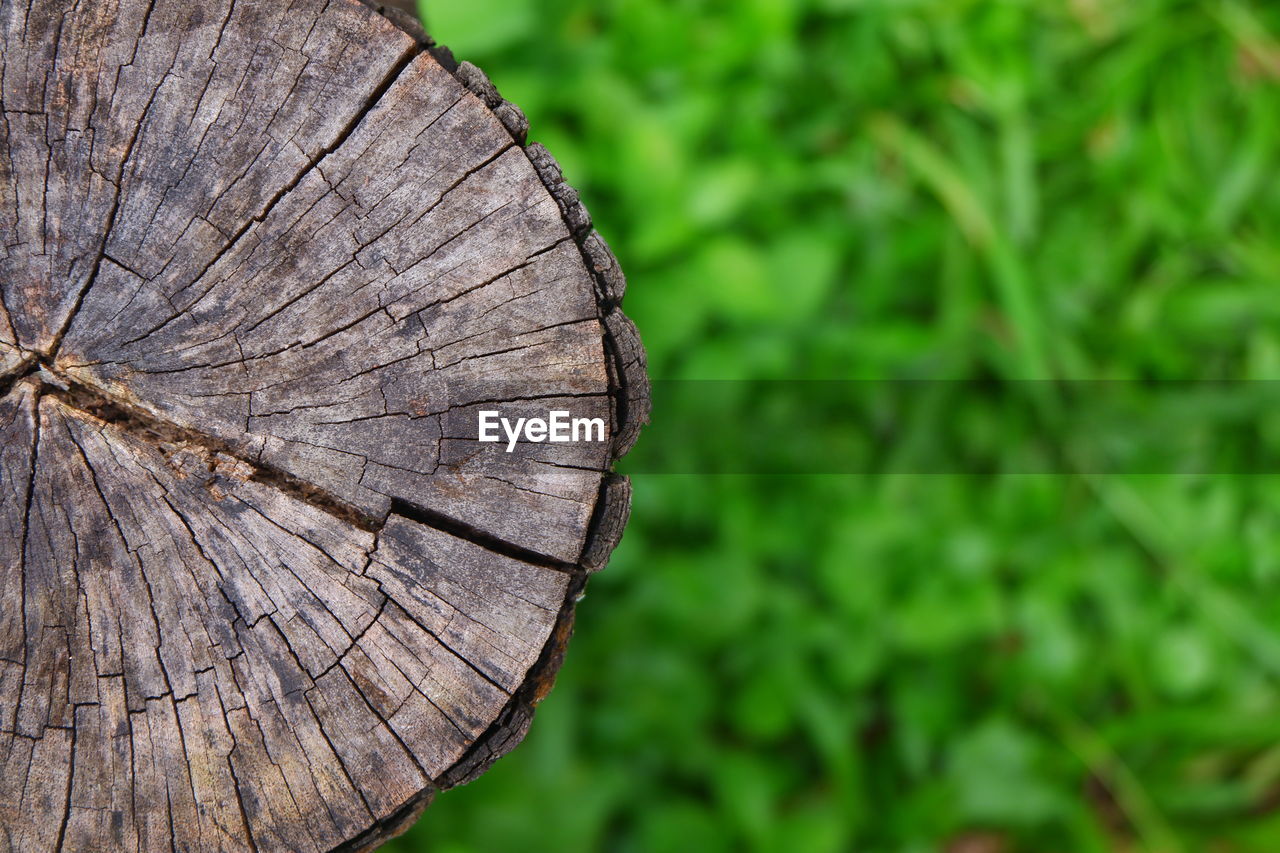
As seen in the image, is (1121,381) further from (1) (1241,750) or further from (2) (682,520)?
(2) (682,520)

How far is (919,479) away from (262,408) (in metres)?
2.58

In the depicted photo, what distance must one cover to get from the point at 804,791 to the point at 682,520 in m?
1.06

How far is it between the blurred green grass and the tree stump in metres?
1.52

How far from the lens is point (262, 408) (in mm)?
1278

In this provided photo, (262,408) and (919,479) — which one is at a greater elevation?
(262,408)

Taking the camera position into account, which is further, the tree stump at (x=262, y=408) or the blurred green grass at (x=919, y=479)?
the blurred green grass at (x=919, y=479)

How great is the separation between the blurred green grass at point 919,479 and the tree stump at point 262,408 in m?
1.52

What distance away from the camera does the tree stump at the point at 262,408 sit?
126 centimetres

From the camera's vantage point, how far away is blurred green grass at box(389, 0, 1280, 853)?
9.78 ft

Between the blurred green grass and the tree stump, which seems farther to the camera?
the blurred green grass

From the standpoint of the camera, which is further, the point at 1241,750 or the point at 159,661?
the point at 1241,750

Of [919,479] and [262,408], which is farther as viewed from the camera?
[919,479]

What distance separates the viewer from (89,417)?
1.26m

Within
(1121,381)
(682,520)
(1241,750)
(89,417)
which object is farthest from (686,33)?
(1241,750)
